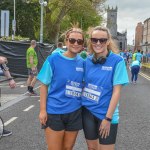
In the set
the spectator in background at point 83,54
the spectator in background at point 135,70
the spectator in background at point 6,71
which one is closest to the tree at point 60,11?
the spectator in background at point 135,70

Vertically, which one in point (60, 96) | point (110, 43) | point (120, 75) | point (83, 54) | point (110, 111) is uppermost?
point (110, 43)

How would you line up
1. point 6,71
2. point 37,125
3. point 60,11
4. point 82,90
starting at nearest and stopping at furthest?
point 82,90
point 6,71
point 37,125
point 60,11

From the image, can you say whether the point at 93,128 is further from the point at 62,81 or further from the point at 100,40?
the point at 100,40

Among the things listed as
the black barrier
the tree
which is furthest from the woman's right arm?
the tree

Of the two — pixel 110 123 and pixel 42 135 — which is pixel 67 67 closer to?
pixel 110 123

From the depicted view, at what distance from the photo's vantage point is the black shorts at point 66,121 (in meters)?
3.79

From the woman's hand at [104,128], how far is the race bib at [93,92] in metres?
0.22

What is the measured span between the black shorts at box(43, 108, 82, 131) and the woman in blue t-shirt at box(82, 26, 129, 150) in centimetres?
9

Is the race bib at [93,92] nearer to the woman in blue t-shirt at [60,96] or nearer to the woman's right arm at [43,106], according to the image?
the woman in blue t-shirt at [60,96]

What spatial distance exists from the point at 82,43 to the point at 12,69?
15500 millimetres

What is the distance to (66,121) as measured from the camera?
12.6 feet

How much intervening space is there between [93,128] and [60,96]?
44 cm

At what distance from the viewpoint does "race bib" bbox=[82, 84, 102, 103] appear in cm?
371

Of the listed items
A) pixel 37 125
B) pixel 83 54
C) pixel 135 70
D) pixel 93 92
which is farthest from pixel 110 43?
pixel 135 70
